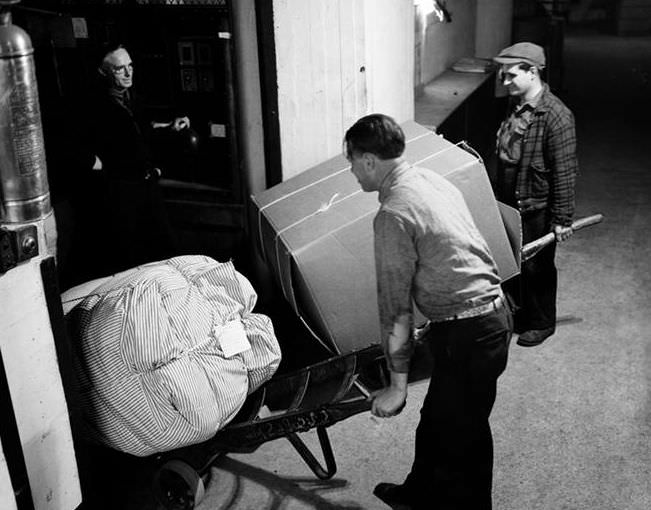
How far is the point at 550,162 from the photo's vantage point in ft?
16.8

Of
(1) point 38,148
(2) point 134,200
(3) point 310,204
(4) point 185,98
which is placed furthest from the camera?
(4) point 185,98

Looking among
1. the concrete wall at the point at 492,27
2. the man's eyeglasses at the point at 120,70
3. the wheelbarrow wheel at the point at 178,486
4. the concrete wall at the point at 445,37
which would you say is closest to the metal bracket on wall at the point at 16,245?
the wheelbarrow wheel at the point at 178,486

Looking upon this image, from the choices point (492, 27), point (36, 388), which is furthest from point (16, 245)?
point (492, 27)

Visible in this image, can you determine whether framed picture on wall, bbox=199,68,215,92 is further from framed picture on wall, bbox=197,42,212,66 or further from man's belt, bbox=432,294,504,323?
man's belt, bbox=432,294,504,323

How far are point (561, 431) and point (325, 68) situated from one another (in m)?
2.73

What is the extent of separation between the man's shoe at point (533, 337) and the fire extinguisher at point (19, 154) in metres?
3.55

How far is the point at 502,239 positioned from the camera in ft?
15.2

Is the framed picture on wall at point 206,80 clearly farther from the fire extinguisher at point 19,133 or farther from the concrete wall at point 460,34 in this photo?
the concrete wall at point 460,34

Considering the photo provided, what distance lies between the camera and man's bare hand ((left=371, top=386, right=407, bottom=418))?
3223 mm

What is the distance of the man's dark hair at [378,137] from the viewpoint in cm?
317

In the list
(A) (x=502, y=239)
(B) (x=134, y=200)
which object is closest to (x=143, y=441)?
(A) (x=502, y=239)

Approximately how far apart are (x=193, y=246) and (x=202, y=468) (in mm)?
2833

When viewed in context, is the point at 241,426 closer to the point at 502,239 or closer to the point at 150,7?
the point at 502,239

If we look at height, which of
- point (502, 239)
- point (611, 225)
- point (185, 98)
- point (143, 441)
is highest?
point (185, 98)
